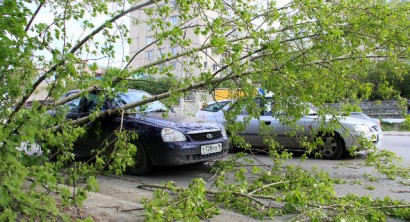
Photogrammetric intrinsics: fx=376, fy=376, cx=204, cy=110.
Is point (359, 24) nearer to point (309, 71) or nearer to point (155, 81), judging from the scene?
point (309, 71)

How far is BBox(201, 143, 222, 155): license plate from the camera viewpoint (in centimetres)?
622

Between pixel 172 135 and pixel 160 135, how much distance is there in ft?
0.63

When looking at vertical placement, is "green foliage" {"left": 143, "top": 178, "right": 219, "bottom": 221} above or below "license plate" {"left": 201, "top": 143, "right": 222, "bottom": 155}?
below

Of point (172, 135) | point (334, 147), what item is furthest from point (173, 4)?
point (334, 147)

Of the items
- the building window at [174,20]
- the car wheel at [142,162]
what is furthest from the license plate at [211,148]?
the building window at [174,20]

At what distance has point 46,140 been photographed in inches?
106

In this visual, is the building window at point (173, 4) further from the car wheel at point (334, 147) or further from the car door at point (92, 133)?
the car wheel at point (334, 147)

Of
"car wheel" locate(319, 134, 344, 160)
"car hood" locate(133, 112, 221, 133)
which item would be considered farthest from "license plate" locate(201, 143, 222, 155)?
"car wheel" locate(319, 134, 344, 160)

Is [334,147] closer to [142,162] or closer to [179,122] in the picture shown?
[179,122]

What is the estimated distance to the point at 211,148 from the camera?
636 centimetres

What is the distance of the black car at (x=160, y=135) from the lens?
5.97 metres

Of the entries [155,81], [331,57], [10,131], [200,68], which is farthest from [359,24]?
[10,131]

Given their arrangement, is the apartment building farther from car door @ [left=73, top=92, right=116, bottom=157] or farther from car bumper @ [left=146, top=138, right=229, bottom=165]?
car door @ [left=73, top=92, right=116, bottom=157]

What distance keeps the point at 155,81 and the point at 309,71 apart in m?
2.03
